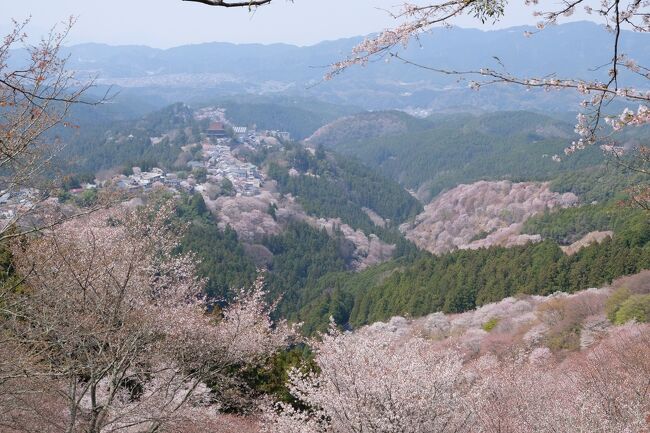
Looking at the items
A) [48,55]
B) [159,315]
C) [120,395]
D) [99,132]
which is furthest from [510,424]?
[99,132]

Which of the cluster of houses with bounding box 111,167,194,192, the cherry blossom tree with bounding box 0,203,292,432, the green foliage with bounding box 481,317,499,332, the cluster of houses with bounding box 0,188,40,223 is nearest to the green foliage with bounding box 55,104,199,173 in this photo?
the cluster of houses with bounding box 111,167,194,192

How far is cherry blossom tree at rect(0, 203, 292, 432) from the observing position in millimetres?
7895

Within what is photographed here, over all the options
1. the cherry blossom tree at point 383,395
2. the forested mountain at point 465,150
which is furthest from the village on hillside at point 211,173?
the cherry blossom tree at point 383,395

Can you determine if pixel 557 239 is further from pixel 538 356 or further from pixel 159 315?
pixel 159 315

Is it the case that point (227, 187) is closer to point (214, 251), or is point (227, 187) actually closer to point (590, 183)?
point (214, 251)

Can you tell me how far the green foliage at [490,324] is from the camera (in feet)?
86.4

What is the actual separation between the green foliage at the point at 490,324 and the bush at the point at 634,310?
7.85 meters

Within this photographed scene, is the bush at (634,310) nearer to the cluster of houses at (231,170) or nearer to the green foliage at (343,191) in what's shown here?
the green foliage at (343,191)

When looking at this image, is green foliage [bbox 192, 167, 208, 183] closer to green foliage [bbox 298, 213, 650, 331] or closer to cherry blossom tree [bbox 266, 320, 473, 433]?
green foliage [bbox 298, 213, 650, 331]

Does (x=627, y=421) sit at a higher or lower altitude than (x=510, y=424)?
higher

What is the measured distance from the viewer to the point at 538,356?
18.5 meters

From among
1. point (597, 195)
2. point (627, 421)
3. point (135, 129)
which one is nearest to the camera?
point (627, 421)

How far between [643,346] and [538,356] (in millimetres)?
7231

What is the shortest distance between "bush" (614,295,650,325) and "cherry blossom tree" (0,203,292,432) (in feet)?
41.7
